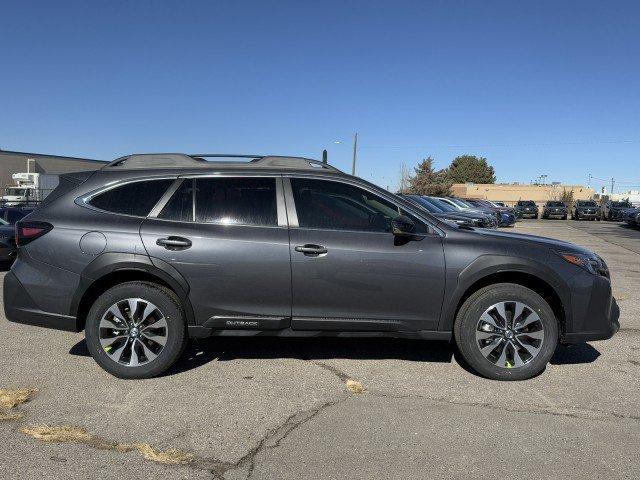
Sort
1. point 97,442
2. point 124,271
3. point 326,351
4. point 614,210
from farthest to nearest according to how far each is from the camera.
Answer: point 614,210, point 326,351, point 124,271, point 97,442

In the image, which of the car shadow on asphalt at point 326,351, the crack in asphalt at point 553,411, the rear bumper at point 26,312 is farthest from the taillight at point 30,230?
the crack in asphalt at point 553,411

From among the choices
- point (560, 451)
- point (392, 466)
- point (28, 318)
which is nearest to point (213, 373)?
point (28, 318)

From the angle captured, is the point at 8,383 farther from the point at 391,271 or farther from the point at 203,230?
the point at 391,271

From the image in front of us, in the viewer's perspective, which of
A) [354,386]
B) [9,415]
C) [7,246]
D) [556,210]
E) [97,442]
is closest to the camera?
[97,442]

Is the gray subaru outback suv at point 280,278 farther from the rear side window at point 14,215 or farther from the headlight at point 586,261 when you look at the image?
the rear side window at point 14,215

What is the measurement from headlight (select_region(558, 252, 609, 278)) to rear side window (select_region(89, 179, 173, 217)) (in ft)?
11.2

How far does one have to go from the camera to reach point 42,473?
286cm

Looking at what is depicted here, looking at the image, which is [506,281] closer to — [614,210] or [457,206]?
[457,206]

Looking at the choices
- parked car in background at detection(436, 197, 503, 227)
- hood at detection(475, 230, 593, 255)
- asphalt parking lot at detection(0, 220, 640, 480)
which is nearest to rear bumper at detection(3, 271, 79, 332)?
asphalt parking lot at detection(0, 220, 640, 480)

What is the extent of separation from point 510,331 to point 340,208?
173 centimetres

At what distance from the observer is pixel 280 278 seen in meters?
4.22

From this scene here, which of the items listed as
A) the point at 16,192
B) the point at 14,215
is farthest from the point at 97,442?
the point at 16,192

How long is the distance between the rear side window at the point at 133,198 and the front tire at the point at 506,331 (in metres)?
2.75

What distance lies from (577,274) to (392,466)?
7.89 feet
